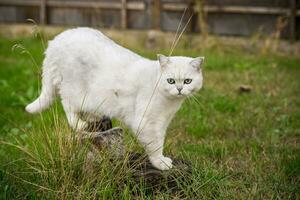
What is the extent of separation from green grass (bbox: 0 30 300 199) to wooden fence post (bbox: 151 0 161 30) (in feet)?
4.44

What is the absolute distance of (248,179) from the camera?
3684 mm

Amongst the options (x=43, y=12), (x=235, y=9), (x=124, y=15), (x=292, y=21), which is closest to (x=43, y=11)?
(x=43, y=12)

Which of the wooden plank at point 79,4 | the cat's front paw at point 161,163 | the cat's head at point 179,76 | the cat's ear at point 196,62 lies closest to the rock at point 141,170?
the cat's front paw at point 161,163

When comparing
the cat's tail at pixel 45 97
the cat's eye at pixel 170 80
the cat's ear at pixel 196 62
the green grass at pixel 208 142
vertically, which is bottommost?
the green grass at pixel 208 142

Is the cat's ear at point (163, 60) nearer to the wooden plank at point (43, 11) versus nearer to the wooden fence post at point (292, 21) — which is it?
the wooden fence post at point (292, 21)

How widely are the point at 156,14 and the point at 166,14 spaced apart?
0.71 m

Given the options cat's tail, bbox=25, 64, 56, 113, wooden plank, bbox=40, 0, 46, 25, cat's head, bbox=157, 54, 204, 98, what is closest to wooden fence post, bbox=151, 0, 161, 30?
wooden plank, bbox=40, 0, 46, 25

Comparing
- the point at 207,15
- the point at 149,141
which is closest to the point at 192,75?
the point at 149,141

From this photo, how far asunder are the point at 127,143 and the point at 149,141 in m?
0.16

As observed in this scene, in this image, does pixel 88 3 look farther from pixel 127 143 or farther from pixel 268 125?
pixel 127 143

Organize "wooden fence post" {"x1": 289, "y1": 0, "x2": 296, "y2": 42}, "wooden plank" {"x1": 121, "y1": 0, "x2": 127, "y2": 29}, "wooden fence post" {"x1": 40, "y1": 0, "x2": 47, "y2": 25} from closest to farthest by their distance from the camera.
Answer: "wooden fence post" {"x1": 289, "y1": 0, "x2": 296, "y2": 42} → "wooden plank" {"x1": 121, "y1": 0, "x2": 127, "y2": 29} → "wooden fence post" {"x1": 40, "y1": 0, "x2": 47, "y2": 25}

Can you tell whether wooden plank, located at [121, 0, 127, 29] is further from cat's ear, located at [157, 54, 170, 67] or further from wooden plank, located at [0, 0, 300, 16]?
cat's ear, located at [157, 54, 170, 67]

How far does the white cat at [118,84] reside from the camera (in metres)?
3.45

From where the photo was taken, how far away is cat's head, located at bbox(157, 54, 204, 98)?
11.2 feet
